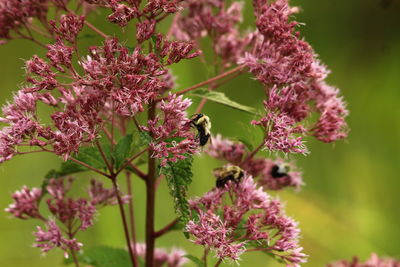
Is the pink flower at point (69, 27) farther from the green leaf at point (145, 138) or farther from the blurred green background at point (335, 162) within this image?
the blurred green background at point (335, 162)

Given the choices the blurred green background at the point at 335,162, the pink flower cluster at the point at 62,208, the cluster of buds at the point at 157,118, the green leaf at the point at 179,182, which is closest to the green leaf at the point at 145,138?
the cluster of buds at the point at 157,118

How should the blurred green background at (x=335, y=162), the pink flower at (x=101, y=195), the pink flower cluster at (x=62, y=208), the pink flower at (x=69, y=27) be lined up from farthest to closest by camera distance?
the blurred green background at (x=335, y=162) < the pink flower at (x=101, y=195) < the pink flower cluster at (x=62, y=208) < the pink flower at (x=69, y=27)

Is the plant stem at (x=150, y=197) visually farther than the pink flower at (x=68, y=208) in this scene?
No

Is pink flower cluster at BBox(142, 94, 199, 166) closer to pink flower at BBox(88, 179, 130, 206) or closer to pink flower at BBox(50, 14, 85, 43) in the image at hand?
pink flower at BBox(50, 14, 85, 43)

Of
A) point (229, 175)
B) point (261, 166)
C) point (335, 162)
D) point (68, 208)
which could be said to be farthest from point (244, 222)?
point (335, 162)

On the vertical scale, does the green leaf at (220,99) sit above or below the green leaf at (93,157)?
above

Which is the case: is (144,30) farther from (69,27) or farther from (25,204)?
(25,204)
